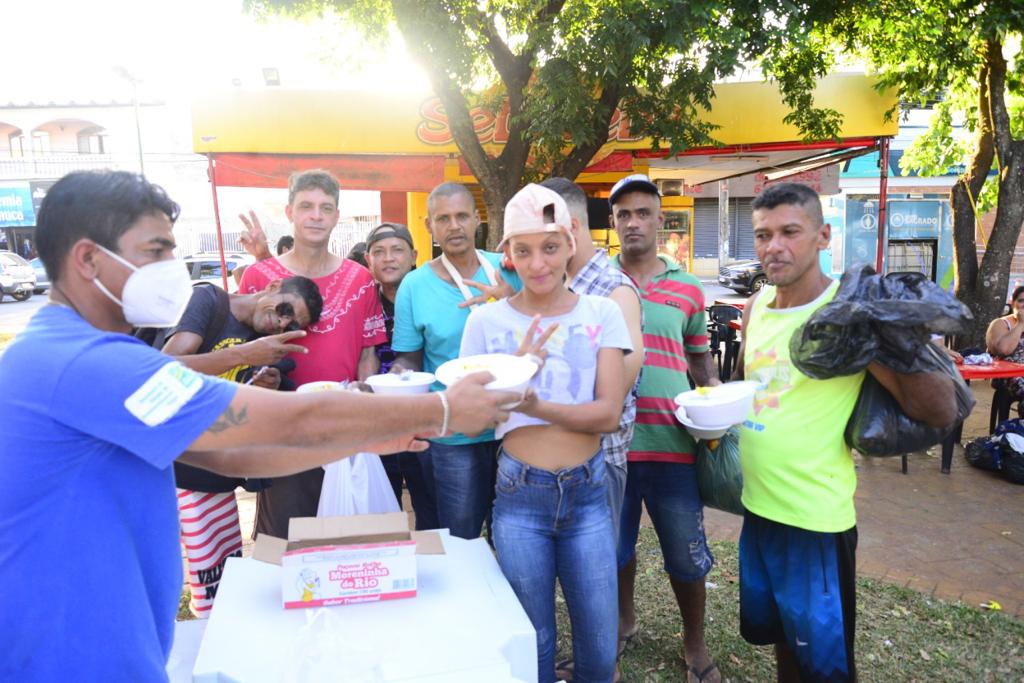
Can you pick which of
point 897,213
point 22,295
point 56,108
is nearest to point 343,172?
point 897,213

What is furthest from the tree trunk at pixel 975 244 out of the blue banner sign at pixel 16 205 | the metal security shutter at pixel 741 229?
the blue banner sign at pixel 16 205

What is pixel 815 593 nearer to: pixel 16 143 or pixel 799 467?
pixel 799 467

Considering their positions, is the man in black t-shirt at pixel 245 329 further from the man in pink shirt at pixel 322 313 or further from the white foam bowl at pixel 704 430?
the white foam bowl at pixel 704 430

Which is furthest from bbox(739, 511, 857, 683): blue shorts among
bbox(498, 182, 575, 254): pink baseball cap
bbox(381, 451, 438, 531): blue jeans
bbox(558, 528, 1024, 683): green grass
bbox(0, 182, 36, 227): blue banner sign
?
bbox(0, 182, 36, 227): blue banner sign

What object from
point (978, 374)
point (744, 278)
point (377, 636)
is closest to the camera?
point (377, 636)

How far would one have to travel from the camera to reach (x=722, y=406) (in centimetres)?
234

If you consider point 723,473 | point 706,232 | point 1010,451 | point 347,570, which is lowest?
point 1010,451

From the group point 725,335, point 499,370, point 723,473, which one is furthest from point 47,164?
point 723,473

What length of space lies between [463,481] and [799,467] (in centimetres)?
141

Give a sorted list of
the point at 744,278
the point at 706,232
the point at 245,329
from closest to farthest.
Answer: the point at 245,329 < the point at 744,278 < the point at 706,232

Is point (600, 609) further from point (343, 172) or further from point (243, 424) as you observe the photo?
point (343, 172)

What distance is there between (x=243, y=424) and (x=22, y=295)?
26.6 metres

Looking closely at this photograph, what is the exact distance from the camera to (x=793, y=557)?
2336 mm

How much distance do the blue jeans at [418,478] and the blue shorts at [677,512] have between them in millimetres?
1115
